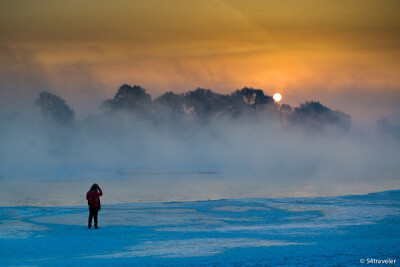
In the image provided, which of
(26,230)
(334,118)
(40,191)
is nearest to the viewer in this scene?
(26,230)

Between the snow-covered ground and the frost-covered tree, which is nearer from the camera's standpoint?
the snow-covered ground

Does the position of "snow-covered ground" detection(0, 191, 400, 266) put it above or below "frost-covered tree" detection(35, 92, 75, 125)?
below

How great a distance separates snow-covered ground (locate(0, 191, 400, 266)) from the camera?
67.1 ft

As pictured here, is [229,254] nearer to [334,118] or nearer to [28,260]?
[28,260]

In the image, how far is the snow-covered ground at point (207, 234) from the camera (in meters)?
20.4

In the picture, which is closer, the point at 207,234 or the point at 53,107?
the point at 207,234

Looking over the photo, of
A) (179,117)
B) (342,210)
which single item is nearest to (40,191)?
(342,210)

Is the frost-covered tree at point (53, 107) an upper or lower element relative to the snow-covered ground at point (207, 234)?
upper

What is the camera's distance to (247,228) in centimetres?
2767

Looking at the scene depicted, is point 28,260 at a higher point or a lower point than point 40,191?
lower

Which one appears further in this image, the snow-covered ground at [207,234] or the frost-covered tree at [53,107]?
the frost-covered tree at [53,107]

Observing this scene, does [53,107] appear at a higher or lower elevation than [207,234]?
higher

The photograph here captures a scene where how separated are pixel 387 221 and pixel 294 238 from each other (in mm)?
6893

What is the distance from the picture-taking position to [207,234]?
25.9 m
